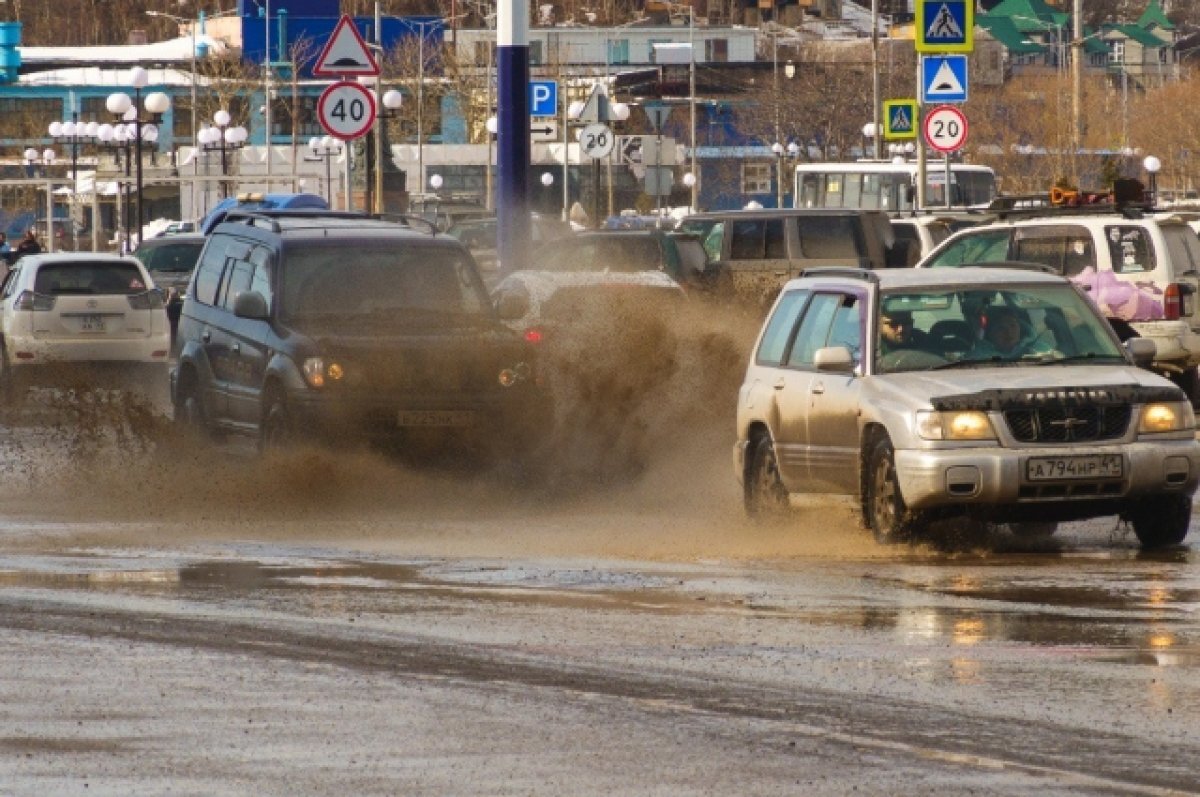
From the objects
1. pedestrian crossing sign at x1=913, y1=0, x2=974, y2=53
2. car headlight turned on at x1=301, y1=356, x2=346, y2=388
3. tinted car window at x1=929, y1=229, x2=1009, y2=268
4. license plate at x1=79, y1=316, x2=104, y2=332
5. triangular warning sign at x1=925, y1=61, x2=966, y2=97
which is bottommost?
license plate at x1=79, y1=316, x2=104, y2=332

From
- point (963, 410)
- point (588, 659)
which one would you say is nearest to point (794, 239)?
point (963, 410)

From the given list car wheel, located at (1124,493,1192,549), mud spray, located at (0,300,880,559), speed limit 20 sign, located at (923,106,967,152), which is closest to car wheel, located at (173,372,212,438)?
mud spray, located at (0,300,880,559)

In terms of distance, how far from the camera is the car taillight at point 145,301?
92.7 ft

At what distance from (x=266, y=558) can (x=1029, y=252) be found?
1191 centimetres

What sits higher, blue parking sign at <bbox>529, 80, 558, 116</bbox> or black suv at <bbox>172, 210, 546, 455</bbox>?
blue parking sign at <bbox>529, 80, 558, 116</bbox>

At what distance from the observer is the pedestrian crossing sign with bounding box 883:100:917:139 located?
33.3 meters

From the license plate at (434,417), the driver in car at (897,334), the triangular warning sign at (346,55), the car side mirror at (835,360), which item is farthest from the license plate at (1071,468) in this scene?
the triangular warning sign at (346,55)

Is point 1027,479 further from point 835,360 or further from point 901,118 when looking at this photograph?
point 901,118

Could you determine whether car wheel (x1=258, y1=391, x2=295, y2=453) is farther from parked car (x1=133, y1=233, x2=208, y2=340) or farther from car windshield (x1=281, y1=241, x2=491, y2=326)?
parked car (x1=133, y1=233, x2=208, y2=340)

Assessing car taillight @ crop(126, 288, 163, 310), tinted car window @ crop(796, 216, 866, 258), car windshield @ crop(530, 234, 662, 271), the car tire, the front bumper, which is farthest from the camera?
tinted car window @ crop(796, 216, 866, 258)

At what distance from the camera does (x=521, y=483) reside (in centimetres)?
1727

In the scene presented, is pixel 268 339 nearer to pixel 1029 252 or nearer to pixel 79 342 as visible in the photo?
pixel 1029 252

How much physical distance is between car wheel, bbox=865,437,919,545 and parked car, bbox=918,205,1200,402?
32.6ft

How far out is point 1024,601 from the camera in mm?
10695
